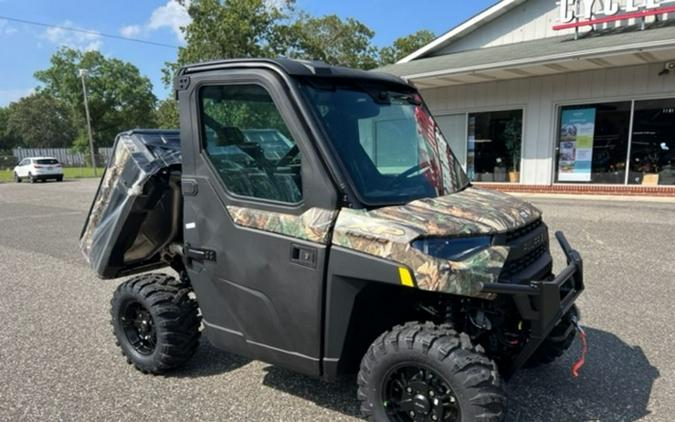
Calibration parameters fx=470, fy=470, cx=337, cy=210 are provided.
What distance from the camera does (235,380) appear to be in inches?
136

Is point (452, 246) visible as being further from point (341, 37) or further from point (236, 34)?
point (341, 37)

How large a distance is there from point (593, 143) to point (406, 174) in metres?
11.5

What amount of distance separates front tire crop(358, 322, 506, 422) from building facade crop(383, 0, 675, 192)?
33.3 ft

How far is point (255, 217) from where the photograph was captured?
276cm

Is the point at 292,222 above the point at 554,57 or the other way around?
the other way around

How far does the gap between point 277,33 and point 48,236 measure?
19.5 m

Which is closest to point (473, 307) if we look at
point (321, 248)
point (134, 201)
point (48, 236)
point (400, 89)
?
point (321, 248)

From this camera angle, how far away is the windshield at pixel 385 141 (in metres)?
2.63

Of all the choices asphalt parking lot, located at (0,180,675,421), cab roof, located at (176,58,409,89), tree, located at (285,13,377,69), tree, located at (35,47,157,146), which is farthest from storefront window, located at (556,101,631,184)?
tree, located at (35,47,157,146)

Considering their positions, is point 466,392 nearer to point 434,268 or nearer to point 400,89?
point 434,268

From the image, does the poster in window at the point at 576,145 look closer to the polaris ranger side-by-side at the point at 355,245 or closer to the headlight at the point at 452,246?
the polaris ranger side-by-side at the point at 355,245

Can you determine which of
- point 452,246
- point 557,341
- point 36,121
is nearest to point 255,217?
A: point 452,246

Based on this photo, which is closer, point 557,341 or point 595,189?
point 557,341

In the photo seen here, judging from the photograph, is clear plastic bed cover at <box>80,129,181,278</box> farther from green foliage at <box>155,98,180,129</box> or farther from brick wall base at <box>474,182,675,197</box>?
green foliage at <box>155,98,180,129</box>
